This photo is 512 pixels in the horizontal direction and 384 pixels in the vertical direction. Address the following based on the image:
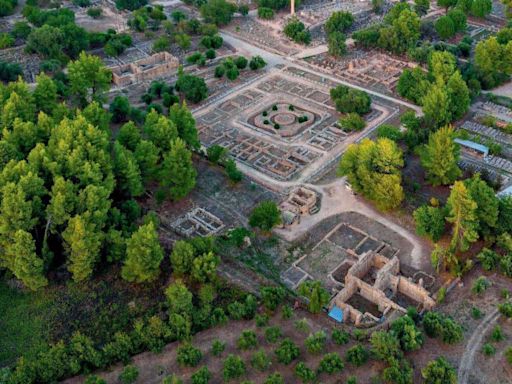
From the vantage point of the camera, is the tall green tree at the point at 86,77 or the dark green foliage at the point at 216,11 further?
the dark green foliage at the point at 216,11

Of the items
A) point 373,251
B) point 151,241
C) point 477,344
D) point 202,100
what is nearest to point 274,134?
point 202,100

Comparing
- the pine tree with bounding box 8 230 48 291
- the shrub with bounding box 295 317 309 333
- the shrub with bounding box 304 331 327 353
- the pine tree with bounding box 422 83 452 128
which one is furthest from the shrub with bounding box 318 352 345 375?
the pine tree with bounding box 422 83 452 128

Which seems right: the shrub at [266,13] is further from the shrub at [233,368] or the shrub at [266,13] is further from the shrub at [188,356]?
the shrub at [233,368]

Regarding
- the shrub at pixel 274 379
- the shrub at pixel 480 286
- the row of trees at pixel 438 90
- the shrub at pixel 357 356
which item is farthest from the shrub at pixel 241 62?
the shrub at pixel 274 379

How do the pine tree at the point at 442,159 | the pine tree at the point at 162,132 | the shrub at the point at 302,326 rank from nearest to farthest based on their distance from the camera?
the shrub at the point at 302,326 < the pine tree at the point at 442,159 < the pine tree at the point at 162,132

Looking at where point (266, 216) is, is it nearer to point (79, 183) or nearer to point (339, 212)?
point (339, 212)

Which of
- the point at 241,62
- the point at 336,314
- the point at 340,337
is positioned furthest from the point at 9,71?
the point at 340,337

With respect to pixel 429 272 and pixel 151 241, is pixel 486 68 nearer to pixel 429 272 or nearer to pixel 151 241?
pixel 429 272
